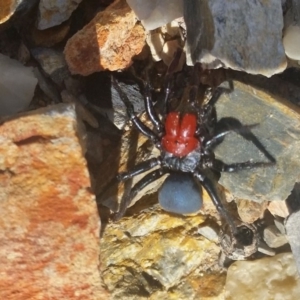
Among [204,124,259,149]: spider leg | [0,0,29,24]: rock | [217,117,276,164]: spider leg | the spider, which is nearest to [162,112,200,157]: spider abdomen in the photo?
A: the spider

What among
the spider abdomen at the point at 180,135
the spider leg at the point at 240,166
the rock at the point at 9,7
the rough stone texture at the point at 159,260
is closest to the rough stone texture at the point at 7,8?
the rock at the point at 9,7

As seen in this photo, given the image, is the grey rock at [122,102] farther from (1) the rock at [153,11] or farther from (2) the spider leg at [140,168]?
(1) the rock at [153,11]

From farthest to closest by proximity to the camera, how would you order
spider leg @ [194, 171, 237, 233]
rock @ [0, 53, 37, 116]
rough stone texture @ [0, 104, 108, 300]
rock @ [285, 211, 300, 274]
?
spider leg @ [194, 171, 237, 233] < rock @ [285, 211, 300, 274] < rock @ [0, 53, 37, 116] < rough stone texture @ [0, 104, 108, 300]

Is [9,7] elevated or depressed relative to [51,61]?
elevated

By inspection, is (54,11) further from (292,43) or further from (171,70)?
(292,43)

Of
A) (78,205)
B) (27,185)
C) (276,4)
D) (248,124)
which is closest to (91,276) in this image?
(78,205)

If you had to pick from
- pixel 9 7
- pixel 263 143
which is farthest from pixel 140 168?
pixel 9 7

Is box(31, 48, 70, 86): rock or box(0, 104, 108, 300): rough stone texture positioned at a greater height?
box(31, 48, 70, 86): rock

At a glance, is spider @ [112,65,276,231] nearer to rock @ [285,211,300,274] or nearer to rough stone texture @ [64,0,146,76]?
rough stone texture @ [64,0,146,76]
